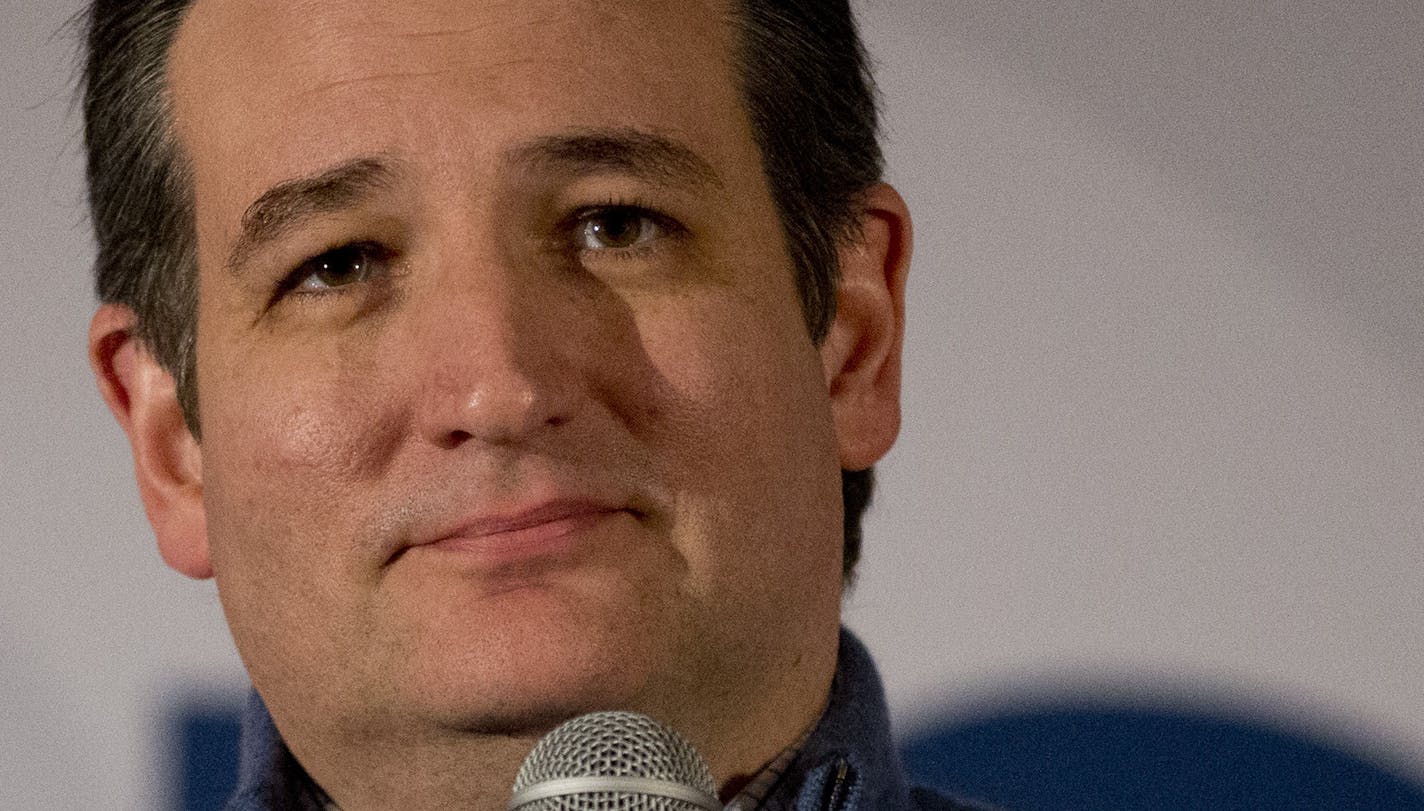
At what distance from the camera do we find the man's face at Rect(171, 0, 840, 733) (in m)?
1.30

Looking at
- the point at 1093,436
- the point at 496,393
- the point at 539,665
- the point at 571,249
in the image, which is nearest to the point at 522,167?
the point at 571,249

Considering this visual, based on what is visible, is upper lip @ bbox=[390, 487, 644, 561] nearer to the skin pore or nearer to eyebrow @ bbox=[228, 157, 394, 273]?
the skin pore

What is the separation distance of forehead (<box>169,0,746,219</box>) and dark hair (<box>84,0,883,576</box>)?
7cm

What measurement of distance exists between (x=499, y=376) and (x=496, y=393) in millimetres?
12

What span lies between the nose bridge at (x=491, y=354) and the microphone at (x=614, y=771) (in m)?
0.33

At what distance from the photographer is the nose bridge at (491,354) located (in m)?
1.27

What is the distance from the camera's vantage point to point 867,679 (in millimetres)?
1566

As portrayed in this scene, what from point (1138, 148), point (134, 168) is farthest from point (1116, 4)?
point (134, 168)

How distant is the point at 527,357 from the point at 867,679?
452mm

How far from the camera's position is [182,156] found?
1549 millimetres

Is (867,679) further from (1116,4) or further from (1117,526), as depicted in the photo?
(1116,4)

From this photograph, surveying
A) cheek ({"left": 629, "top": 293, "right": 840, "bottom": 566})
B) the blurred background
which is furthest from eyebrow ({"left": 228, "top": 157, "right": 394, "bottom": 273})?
the blurred background

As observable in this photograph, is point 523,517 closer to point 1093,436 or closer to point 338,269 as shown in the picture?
point 338,269

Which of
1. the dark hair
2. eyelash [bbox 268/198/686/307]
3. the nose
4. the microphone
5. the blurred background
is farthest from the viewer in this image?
the blurred background
